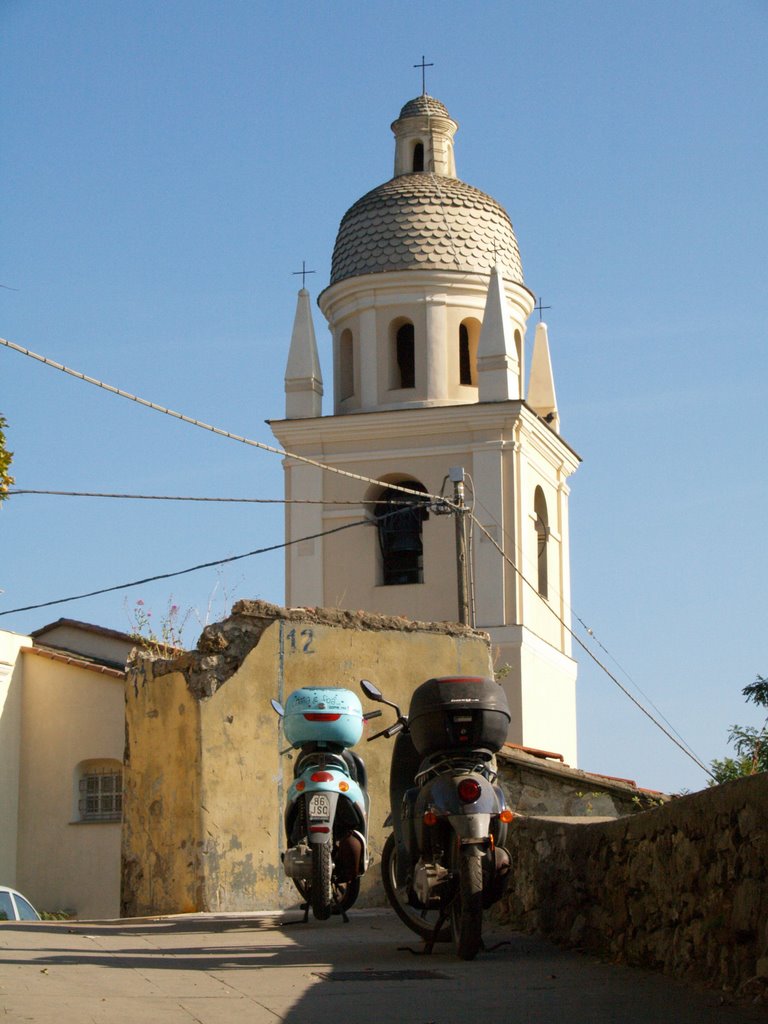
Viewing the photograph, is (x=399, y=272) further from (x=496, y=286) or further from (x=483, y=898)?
(x=483, y=898)

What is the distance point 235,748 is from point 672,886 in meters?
5.17

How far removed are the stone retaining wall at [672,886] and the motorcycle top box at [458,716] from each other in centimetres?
74

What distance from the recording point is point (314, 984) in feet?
25.6

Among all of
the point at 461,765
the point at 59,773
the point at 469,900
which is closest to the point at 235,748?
the point at 461,765

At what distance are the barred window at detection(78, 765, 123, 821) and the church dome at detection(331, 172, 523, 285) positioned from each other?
16768 millimetres

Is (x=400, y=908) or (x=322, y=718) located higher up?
(x=322, y=718)

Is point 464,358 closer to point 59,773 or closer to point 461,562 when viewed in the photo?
point 461,562

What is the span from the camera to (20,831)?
2384 cm

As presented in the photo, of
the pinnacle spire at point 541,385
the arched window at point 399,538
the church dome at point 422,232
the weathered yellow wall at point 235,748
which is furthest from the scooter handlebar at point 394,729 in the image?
the pinnacle spire at point 541,385

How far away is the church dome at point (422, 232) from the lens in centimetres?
3784

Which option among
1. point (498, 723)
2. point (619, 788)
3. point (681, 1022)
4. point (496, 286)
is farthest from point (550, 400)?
point (681, 1022)

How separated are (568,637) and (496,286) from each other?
793cm

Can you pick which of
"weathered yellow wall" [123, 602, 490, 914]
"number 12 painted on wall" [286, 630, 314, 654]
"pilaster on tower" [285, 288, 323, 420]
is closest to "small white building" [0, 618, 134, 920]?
"weathered yellow wall" [123, 602, 490, 914]

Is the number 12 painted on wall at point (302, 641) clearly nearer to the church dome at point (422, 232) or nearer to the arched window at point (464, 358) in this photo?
the arched window at point (464, 358)
